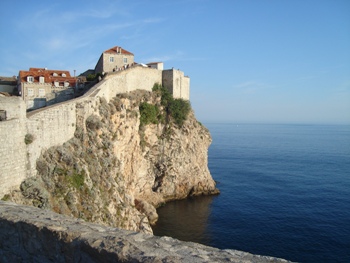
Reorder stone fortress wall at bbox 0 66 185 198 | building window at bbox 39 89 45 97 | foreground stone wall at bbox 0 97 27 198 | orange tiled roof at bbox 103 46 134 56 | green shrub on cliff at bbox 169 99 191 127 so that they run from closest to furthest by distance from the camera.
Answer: foreground stone wall at bbox 0 97 27 198 → stone fortress wall at bbox 0 66 185 198 → building window at bbox 39 89 45 97 → orange tiled roof at bbox 103 46 134 56 → green shrub on cliff at bbox 169 99 191 127

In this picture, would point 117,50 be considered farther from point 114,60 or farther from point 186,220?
point 186,220

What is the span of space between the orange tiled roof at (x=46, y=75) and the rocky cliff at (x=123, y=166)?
22.7ft

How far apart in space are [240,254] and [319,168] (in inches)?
2546

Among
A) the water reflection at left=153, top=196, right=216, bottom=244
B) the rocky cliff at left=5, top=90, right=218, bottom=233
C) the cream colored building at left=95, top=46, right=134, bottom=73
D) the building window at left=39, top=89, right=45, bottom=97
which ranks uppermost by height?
the cream colored building at left=95, top=46, right=134, bottom=73

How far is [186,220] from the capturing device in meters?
33.9

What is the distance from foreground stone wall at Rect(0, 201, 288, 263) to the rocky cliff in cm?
940

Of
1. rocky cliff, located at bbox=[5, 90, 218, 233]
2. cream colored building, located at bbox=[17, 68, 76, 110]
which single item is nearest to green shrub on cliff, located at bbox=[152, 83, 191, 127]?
rocky cliff, located at bbox=[5, 90, 218, 233]

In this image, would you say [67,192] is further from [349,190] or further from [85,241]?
[349,190]

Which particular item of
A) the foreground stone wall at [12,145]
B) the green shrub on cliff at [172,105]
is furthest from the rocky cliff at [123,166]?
the foreground stone wall at [12,145]

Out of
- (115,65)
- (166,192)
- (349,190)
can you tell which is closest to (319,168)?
(349,190)

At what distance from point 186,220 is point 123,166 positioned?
10.7m

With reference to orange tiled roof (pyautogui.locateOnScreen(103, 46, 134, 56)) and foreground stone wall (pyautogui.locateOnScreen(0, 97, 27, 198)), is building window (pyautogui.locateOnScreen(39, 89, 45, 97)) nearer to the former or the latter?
orange tiled roof (pyautogui.locateOnScreen(103, 46, 134, 56))

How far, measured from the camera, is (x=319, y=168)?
198 feet

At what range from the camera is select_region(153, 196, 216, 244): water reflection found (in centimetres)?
2973
